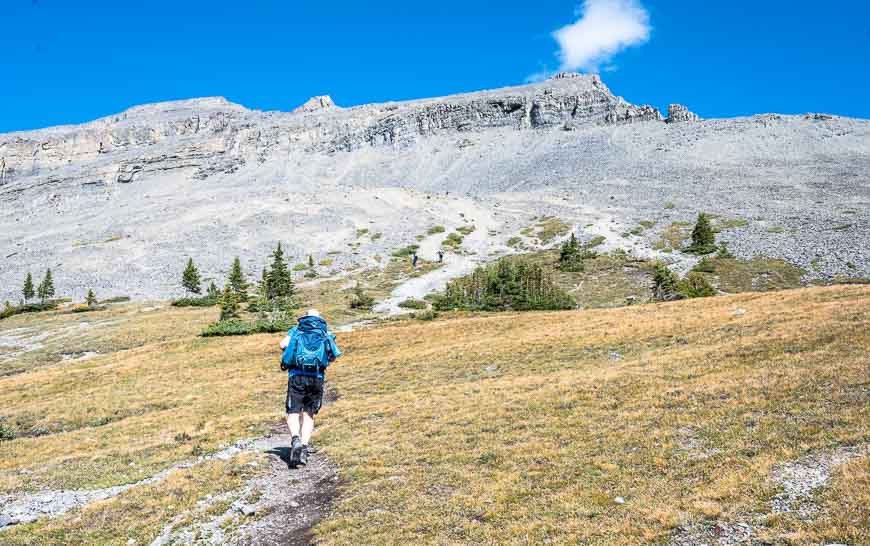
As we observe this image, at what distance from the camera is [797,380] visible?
548 inches

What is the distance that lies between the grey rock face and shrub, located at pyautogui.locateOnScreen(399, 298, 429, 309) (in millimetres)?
152554

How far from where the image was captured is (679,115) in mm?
178875

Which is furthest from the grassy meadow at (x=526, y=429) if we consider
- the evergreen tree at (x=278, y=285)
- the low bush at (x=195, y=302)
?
the low bush at (x=195, y=302)

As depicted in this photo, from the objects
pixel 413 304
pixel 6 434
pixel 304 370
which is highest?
pixel 304 370

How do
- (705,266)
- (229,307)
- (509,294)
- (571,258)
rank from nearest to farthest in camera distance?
(229,307) < (509,294) < (705,266) < (571,258)

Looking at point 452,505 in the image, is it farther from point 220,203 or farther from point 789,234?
point 220,203

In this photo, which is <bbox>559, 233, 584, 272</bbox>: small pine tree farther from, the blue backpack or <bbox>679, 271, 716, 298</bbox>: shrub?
the blue backpack

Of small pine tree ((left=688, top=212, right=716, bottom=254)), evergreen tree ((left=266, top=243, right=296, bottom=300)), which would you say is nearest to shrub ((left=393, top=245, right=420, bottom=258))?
evergreen tree ((left=266, top=243, right=296, bottom=300))

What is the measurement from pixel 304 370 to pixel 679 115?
193499mm

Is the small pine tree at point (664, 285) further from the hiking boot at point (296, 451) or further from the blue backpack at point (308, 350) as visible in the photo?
the hiking boot at point (296, 451)

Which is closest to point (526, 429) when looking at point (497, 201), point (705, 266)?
point (705, 266)

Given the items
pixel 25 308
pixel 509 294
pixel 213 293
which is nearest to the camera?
pixel 509 294

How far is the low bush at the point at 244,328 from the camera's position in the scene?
42781 millimetres

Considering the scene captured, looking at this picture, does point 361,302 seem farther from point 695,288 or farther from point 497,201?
point 497,201
